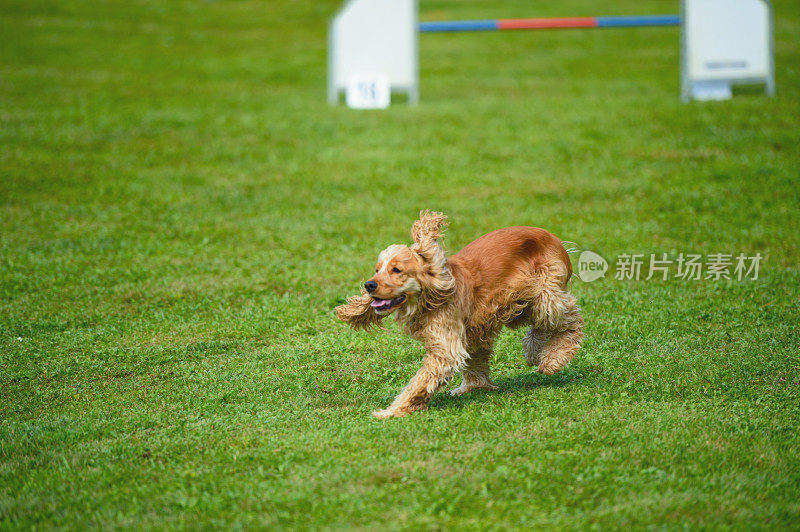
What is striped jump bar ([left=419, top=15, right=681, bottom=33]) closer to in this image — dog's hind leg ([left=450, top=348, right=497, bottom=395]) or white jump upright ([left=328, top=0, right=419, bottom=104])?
white jump upright ([left=328, top=0, right=419, bottom=104])

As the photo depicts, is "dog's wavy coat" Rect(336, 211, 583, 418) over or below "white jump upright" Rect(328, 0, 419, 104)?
below

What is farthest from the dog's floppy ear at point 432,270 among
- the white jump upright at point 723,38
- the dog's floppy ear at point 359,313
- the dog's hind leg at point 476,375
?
the white jump upright at point 723,38

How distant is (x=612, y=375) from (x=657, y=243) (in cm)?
416

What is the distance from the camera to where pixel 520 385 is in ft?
21.1

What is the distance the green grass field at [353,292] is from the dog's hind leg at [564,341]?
0.77 feet

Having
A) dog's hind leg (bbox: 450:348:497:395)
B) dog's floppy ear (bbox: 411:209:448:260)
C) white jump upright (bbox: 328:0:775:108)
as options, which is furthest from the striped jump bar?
dog's floppy ear (bbox: 411:209:448:260)

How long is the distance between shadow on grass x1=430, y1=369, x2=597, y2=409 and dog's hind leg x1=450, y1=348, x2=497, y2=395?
0.05m

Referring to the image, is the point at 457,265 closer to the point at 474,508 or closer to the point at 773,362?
the point at 474,508

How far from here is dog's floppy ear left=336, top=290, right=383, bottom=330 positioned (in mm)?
5750

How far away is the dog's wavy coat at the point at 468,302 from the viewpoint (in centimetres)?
549

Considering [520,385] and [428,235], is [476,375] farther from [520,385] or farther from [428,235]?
[428,235]

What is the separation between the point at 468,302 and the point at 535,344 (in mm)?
890

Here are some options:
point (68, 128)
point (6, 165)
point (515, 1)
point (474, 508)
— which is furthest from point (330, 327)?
point (515, 1)

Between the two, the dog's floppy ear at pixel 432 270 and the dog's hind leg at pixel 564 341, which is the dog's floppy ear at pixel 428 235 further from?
the dog's hind leg at pixel 564 341
